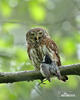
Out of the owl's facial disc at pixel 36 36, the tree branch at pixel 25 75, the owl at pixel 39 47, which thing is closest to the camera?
the tree branch at pixel 25 75

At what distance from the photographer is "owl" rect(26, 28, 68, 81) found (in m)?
3.54

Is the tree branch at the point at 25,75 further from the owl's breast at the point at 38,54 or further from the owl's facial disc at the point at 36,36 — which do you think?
the owl's facial disc at the point at 36,36

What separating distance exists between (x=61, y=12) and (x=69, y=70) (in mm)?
5018

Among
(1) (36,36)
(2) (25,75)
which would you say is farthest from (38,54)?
(2) (25,75)

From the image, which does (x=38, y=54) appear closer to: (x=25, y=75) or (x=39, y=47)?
(x=39, y=47)

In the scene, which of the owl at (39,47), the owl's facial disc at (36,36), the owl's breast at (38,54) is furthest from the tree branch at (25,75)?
the owl's facial disc at (36,36)

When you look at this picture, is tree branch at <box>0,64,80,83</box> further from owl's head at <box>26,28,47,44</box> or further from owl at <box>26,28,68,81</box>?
owl's head at <box>26,28,47,44</box>

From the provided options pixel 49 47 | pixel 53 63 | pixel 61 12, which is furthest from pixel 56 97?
pixel 61 12

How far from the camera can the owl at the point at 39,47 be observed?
11.6 ft

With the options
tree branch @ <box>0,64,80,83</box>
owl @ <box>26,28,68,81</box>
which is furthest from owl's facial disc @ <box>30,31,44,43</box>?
tree branch @ <box>0,64,80,83</box>

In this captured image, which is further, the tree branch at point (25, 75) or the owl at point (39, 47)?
the owl at point (39, 47)

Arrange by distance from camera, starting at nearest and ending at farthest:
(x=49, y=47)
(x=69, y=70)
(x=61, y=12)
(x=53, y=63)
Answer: (x=69, y=70) < (x=53, y=63) < (x=49, y=47) < (x=61, y=12)

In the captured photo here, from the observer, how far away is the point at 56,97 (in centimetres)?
256

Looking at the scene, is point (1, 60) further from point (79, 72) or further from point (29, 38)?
point (79, 72)
